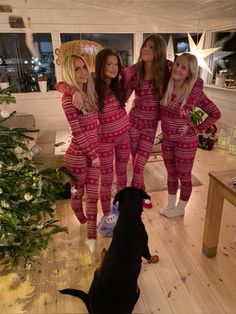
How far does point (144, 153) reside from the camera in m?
2.03

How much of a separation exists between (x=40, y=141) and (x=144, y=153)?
2.26 m

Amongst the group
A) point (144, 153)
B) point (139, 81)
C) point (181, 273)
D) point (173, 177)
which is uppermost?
point (139, 81)

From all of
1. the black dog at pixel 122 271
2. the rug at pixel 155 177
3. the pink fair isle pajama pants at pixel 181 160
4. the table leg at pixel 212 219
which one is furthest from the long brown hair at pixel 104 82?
the rug at pixel 155 177

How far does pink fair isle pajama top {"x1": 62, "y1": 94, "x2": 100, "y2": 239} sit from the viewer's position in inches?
62.4

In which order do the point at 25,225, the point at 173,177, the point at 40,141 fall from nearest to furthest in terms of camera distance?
the point at 25,225, the point at 173,177, the point at 40,141

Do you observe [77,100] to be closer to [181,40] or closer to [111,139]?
[111,139]

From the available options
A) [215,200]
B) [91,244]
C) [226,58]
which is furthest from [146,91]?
[226,58]

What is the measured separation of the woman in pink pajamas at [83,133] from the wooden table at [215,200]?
2.52 ft

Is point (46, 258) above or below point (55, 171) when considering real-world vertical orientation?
below

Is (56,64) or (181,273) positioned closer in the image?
(181,273)

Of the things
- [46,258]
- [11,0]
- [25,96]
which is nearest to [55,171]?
[46,258]

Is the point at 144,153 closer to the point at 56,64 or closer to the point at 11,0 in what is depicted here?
the point at 56,64

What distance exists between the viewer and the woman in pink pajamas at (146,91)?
179cm

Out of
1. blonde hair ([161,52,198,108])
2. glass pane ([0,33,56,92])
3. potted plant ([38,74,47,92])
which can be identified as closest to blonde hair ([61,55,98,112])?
blonde hair ([161,52,198,108])
